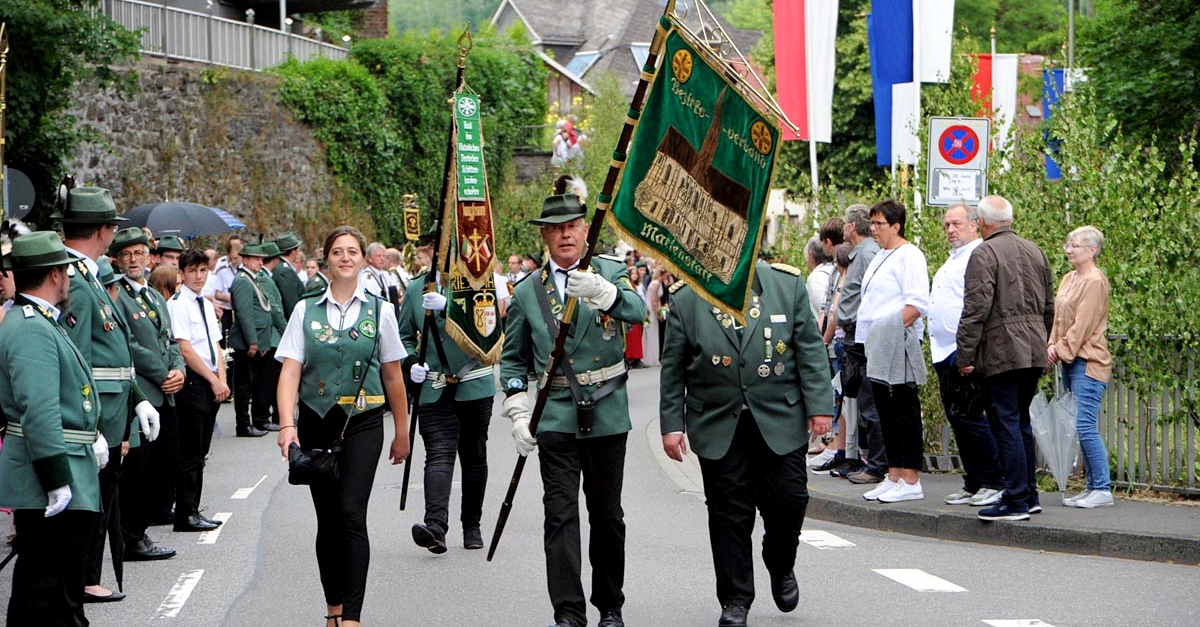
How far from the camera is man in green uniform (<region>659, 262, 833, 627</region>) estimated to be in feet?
24.9

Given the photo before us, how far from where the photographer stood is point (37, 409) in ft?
20.9

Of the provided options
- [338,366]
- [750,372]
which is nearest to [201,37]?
[338,366]

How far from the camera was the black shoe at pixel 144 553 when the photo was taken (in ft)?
32.5

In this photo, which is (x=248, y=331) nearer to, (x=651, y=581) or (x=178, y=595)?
(x=178, y=595)

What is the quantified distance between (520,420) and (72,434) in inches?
79.0

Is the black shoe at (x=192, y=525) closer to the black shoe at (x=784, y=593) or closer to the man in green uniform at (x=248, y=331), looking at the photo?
the black shoe at (x=784, y=593)

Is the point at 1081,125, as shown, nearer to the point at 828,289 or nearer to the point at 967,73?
the point at 828,289

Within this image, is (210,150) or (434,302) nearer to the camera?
(434,302)

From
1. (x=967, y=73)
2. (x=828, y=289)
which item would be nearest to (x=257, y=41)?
(x=967, y=73)

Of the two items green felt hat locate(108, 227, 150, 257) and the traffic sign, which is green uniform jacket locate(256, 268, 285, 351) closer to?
green felt hat locate(108, 227, 150, 257)

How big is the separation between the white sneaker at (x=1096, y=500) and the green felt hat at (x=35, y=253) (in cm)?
703

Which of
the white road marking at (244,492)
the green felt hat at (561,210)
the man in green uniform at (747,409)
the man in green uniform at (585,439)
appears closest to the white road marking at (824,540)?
the man in green uniform at (747,409)

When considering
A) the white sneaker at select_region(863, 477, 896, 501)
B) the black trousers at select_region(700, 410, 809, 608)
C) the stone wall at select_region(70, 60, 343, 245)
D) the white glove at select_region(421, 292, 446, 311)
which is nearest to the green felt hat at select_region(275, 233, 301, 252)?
the stone wall at select_region(70, 60, 343, 245)

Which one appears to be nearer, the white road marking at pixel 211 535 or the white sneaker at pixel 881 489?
the white road marking at pixel 211 535
